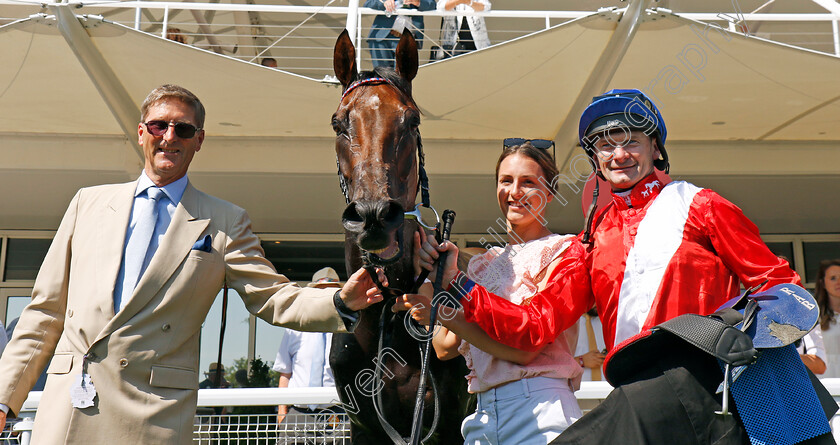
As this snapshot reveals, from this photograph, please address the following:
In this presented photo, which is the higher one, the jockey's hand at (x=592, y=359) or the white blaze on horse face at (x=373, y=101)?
the white blaze on horse face at (x=373, y=101)

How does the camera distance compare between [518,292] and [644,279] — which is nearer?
[644,279]

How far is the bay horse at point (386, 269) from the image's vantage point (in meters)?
2.40

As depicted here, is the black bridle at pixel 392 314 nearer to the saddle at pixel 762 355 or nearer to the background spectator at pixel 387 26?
the saddle at pixel 762 355

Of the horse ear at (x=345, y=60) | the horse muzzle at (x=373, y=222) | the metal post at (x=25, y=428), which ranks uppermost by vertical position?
the horse ear at (x=345, y=60)

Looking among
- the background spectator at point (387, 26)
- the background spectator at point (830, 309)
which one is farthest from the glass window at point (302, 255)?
the background spectator at point (830, 309)

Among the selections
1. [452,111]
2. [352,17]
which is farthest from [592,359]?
[452,111]

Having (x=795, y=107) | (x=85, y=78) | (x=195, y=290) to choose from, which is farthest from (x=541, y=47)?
(x=195, y=290)

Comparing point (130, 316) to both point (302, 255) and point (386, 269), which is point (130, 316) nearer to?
point (386, 269)

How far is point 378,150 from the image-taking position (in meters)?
2.40

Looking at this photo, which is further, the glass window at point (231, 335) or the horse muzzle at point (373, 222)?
the glass window at point (231, 335)

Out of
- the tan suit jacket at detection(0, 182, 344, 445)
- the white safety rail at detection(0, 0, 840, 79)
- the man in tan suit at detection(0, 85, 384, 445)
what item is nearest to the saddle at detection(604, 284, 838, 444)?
the man in tan suit at detection(0, 85, 384, 445)

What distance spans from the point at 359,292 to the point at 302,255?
297 inches

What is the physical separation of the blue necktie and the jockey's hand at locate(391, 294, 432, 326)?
2.83ft

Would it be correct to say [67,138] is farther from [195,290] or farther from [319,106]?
[195,290]
